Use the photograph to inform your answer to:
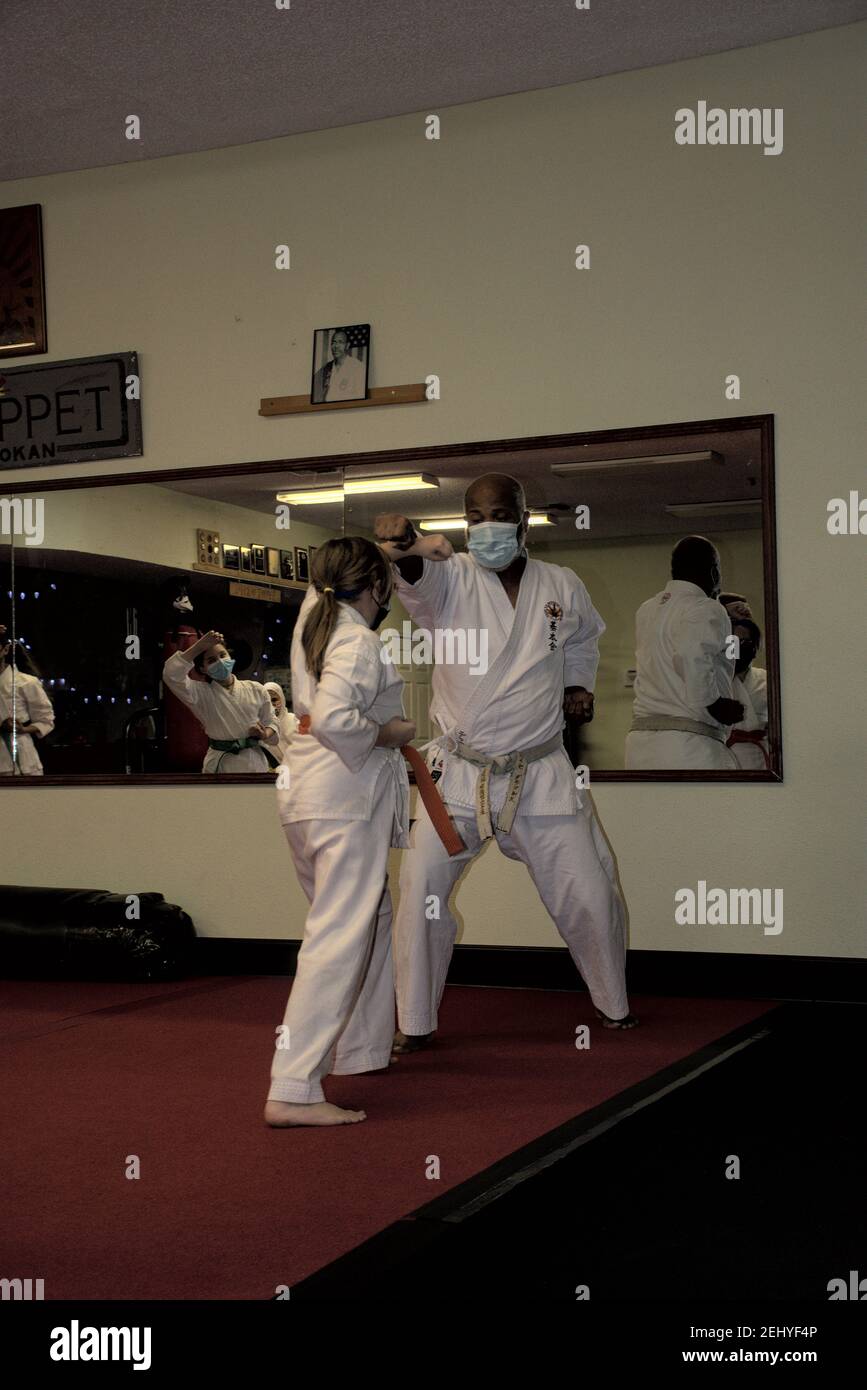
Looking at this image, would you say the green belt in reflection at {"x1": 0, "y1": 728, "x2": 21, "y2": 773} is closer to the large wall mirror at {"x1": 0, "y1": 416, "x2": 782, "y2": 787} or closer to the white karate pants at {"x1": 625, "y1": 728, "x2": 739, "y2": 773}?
the large wall mirror at {"x1": 0, "y1": 416, "x2": 782, "y2": 787}

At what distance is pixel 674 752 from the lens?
15.7ft

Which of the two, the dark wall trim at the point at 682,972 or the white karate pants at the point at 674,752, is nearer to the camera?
the dark wall trim at the point at 682,972

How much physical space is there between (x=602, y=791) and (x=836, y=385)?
1.54 m

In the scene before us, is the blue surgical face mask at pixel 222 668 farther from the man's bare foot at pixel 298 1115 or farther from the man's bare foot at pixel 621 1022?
the man's bare foot at pixel 298 1115

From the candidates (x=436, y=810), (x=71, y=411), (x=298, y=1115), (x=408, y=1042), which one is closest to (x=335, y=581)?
(x=436, y=810)

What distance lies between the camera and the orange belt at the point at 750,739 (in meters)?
4.66

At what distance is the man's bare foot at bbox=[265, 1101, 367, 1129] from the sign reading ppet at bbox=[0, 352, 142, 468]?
10.6 feet

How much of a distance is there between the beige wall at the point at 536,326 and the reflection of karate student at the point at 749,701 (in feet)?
0.28

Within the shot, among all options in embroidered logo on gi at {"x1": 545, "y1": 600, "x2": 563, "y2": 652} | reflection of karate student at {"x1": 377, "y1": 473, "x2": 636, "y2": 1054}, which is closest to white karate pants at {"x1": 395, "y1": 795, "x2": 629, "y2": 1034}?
reflection of karate student at {"x1": 377, "y1": 473, "x2": 636, "y2": 1054}

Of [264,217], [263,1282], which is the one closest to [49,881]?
[264,217]

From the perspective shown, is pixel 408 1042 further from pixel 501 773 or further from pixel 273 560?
pixel 273 560

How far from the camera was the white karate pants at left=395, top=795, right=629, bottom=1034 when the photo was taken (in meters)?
3.85

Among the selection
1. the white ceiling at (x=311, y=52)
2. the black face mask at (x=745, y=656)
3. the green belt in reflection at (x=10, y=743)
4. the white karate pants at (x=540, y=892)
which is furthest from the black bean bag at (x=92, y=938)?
the white ceiling at (x=311, y=52)

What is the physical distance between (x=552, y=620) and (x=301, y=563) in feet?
5.20
